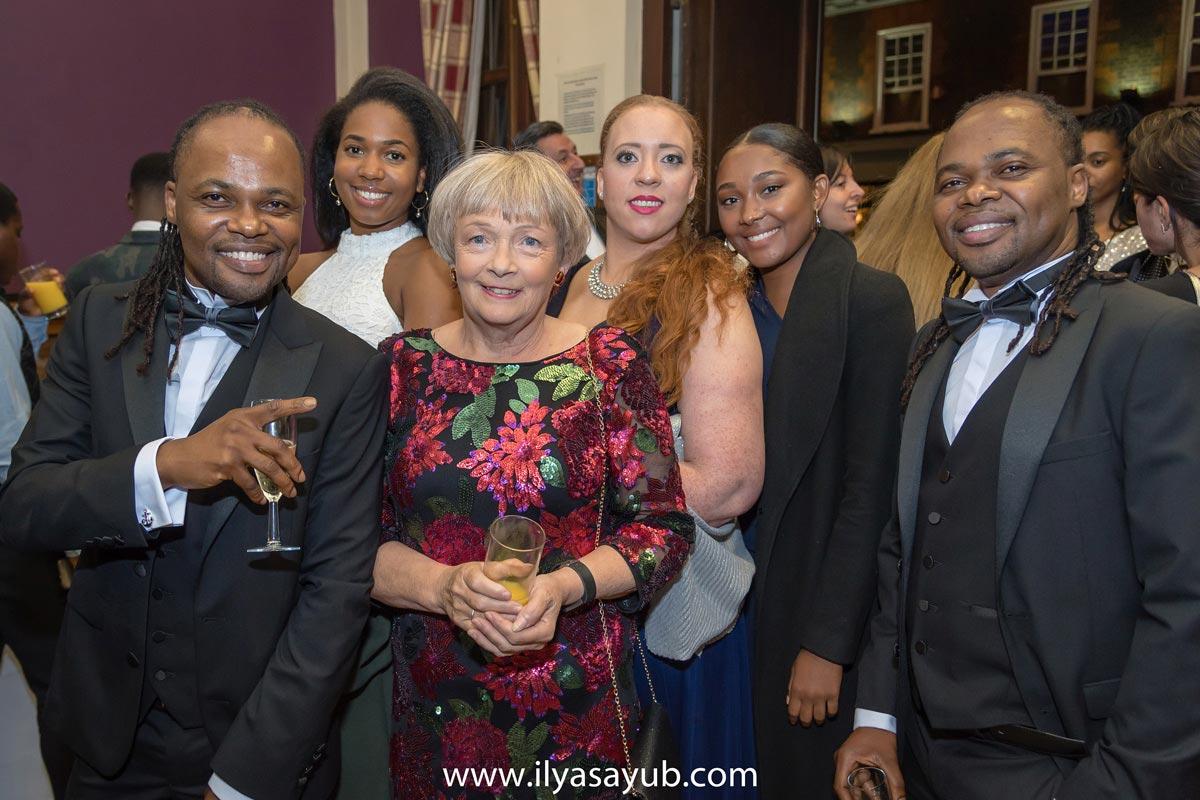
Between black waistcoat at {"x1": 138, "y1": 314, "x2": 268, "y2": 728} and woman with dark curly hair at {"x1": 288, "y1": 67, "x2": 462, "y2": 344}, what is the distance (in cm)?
99

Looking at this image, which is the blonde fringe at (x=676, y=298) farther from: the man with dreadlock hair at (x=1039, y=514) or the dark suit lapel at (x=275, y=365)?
the dark suit lapel at (x=275, y=365)

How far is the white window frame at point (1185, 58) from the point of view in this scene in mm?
4926

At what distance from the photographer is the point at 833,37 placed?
6082mm

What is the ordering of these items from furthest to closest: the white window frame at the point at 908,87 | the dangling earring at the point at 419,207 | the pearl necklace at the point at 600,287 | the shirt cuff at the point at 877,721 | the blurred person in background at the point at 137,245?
the white window frame at the point at 908,87 < the blurred person in background at the point at 137,245 < the dangling earring at the point at 419,207 < the pearl necklace at the point at 600,287 < the shirt cuff at the point at 877,721

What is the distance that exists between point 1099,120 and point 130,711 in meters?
3.87

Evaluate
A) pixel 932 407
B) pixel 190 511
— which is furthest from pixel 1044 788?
pixel 190 511

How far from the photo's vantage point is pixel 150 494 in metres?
1.53

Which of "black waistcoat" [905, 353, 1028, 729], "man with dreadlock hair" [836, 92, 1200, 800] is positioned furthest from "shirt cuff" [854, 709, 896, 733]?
"black waistcoat" [905, 353, 1028, 729]

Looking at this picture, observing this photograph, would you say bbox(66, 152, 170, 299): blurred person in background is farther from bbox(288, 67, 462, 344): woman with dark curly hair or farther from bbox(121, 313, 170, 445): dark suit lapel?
bbox(121, 313, 170, 445): dark suit lapel

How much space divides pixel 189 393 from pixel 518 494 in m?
0.62

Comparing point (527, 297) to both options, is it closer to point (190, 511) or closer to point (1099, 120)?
point (190, 511)

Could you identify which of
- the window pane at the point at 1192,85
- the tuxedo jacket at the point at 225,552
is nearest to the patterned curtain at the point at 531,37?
the window pane at the point at 1192,85

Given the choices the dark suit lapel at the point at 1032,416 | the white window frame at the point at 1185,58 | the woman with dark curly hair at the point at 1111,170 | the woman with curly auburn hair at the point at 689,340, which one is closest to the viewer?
the dark suit lapel at the point at 1032,416

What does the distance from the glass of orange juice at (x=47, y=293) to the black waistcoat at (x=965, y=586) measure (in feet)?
13.9
